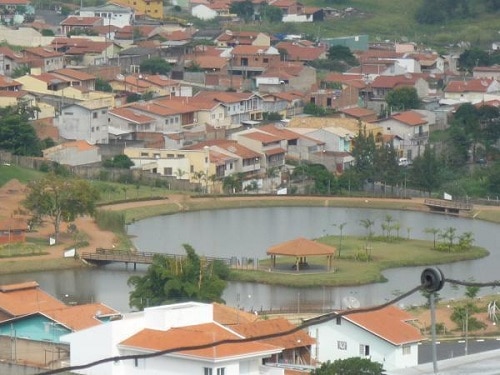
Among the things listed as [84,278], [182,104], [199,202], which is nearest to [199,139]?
[182,104]

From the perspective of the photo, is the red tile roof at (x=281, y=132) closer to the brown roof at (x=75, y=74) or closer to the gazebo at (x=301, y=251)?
the brown roof at (x=75, y=74)

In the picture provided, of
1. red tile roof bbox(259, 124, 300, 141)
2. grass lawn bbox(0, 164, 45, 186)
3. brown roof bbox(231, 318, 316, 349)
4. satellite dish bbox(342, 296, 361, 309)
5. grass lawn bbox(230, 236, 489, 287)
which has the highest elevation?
brown roof bbox(231, 318, 316, 349)

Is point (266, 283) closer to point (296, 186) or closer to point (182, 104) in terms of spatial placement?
point (296, 186)

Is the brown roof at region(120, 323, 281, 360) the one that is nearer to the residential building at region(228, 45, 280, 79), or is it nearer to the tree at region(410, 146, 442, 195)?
the tree at region(410, 146, 442, 195)

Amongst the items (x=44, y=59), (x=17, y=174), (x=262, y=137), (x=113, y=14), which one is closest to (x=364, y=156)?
(x=262, y=137)

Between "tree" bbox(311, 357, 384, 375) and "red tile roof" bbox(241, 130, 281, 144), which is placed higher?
"tree" bbox(311, 357, 384, 375)

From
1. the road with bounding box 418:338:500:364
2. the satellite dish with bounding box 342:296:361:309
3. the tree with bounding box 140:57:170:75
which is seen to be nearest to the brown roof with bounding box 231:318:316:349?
the road with bounding box 418:338:500:364

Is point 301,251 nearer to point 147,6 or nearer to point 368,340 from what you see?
point 368,340
